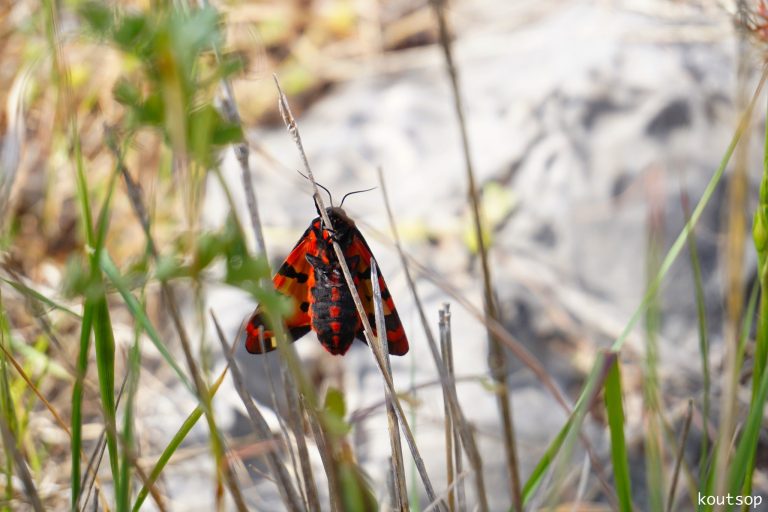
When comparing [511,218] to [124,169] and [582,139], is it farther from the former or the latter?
[124,169]

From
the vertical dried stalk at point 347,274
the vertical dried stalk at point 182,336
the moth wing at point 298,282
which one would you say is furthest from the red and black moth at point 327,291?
the vertical dried stalk at point 182,336

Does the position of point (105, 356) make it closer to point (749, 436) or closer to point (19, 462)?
point (19, 462)

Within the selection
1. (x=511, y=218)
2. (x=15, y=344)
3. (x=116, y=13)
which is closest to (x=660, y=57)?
(x=511, y=218)

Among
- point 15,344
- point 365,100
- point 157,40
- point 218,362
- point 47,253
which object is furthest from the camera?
point 365,100

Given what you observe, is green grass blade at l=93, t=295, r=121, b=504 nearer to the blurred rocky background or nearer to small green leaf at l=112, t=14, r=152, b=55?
small green leaf at l=112, t=14, r=152, b=55

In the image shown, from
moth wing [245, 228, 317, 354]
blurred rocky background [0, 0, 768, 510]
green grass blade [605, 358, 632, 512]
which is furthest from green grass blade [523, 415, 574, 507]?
blurred rocky background [0, 0, 768, 510]

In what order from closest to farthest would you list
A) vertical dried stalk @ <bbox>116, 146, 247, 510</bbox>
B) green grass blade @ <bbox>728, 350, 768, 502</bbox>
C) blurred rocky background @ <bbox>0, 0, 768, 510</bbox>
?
vertical dried stalk @ <bbox>116, 146, 247, 510</bbox>, green grass blade @ <bbox>728, 350, 768, 502</bbox>, blurred rocky background @ <bbox>0, 0, 768, 510</bbox>
